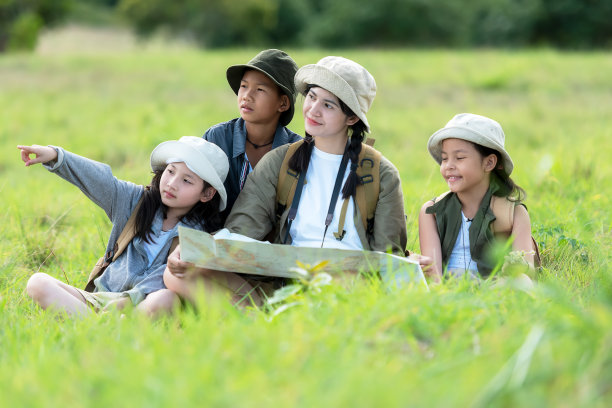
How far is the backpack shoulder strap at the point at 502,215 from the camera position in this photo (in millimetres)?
4316

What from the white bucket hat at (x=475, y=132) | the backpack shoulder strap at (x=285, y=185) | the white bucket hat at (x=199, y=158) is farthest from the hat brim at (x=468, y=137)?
the white bucket hat at (x=199, y=158)

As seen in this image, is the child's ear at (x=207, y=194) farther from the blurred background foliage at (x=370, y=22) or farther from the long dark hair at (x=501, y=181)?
the blurred background foliage at (x=370, y=22)

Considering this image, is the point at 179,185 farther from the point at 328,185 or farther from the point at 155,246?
the point at 328,185

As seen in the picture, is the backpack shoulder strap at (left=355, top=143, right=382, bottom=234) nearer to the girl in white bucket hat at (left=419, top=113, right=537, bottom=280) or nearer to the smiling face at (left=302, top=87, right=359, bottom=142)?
the smiling face at (left=302, top=87, right=359, bottom=142)

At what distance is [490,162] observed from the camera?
438cm

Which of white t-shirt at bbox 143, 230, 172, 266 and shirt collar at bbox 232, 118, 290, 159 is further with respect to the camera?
shirt collar at bbox 232, 118, 290, 159

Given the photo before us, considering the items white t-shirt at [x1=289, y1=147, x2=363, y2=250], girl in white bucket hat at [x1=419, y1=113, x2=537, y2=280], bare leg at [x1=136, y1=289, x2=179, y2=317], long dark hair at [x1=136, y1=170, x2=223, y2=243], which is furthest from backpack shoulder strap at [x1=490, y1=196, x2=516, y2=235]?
bare leg at [x1=136, y1=289, x2=179, y2=317]

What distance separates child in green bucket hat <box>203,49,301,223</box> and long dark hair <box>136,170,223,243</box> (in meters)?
0.22

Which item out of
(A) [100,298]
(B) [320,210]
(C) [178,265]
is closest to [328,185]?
(B) [320,210]

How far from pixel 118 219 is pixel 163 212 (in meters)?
0.26

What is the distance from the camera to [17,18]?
42.5 m

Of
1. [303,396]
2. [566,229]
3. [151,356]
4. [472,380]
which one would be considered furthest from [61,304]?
[566,229]

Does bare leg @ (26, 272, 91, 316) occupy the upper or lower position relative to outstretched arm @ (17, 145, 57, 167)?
lower

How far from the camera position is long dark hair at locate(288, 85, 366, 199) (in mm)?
4172
